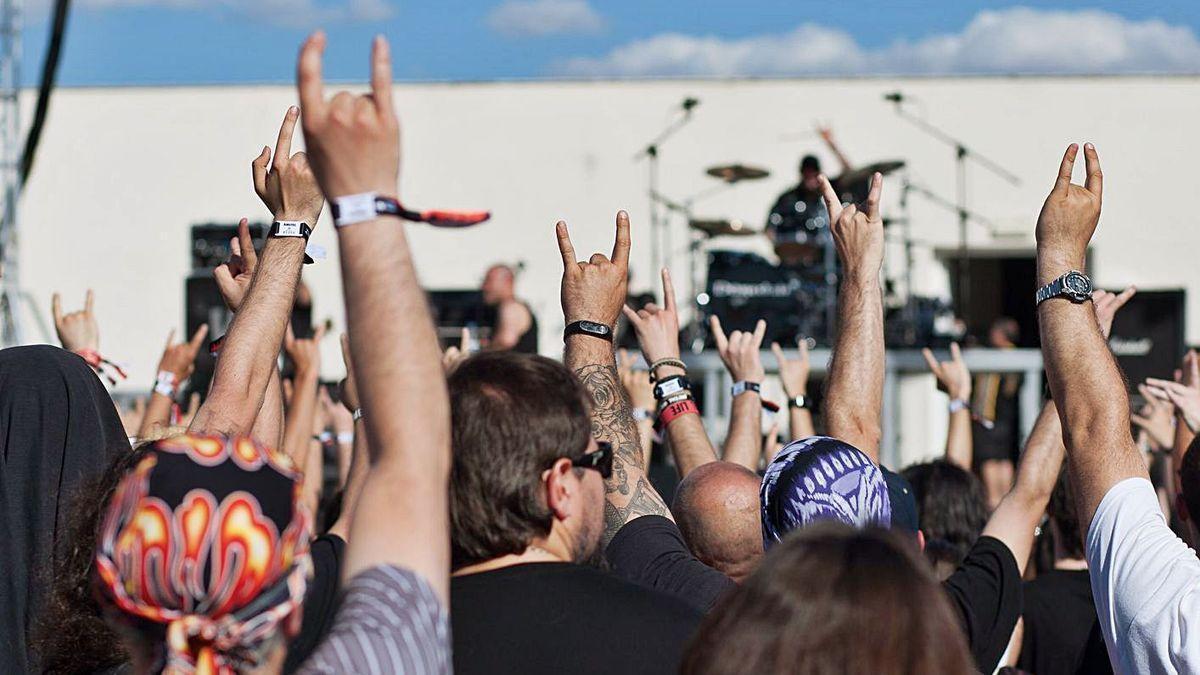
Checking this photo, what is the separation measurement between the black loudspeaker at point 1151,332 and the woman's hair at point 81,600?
35.2 ft

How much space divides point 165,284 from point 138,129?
239cm

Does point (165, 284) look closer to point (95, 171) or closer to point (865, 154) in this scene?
point (95, 171)

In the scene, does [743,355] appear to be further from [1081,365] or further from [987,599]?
[1081,365]

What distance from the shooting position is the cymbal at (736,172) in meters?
14.9

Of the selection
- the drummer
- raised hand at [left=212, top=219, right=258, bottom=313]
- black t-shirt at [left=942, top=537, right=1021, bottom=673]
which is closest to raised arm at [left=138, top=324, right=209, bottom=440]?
raised hand at [left=212, top=219, right=258, bottom=313]

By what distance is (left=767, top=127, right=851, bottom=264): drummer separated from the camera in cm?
1286

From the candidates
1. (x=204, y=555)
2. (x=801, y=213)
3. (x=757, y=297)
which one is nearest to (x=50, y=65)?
(x=757, y=297)

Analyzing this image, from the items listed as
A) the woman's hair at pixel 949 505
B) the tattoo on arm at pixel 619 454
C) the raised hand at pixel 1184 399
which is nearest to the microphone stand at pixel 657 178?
the woman's hair at pixel 949 505

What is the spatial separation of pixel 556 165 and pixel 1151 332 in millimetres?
9578

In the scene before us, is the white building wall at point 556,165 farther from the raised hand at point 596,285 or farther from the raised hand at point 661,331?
the raised hand at point 596,285

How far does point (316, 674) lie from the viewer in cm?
150

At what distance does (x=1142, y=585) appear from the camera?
243cm

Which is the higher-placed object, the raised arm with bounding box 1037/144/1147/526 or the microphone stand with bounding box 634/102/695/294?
the microphone stand with bounding box 634/102/695/294

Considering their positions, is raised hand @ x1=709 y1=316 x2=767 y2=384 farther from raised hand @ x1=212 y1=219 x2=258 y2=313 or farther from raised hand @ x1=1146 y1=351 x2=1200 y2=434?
raised hand @ x1=212 y1=219 x2=258 y2=313
